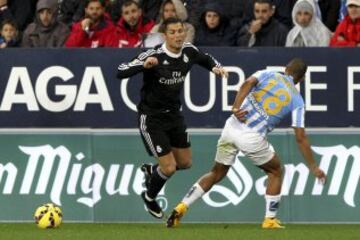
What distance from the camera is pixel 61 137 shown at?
15828mm

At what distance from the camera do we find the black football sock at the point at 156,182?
1463 centimetres

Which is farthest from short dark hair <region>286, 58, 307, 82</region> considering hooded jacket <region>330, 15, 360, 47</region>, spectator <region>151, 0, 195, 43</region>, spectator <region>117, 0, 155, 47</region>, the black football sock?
spectator <region>117, 0, 155, 47</region>

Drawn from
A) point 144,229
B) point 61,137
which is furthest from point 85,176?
point 144,229

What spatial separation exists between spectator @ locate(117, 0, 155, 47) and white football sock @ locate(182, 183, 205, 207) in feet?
12.3

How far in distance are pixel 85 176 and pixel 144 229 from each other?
1.64 meters

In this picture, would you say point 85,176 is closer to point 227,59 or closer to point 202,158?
point 202,158

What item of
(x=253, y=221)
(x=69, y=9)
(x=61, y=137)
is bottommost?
(x=253, y=221)

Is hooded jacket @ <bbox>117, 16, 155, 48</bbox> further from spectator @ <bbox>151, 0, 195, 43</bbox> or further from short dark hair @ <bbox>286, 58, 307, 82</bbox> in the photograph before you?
short dark hair @ <bbox>286, 58, 307, 82</bbox>

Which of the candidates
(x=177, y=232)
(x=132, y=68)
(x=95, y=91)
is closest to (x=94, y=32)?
(x=95, y=91)

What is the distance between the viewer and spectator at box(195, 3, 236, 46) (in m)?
17.8

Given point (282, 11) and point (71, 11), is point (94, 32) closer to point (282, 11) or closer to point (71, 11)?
point (71, 11)

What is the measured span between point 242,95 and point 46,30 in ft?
16.2

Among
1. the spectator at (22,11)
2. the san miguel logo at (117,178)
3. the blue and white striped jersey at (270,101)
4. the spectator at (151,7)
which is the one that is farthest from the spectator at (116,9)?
the blue and white striped jersey at (270,101)

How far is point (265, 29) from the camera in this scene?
17.6 metres
